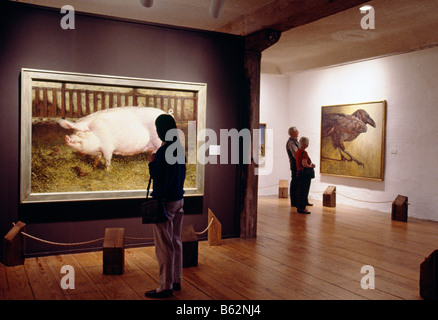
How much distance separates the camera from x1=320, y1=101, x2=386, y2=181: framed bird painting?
904 cm

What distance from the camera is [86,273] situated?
4508 mm

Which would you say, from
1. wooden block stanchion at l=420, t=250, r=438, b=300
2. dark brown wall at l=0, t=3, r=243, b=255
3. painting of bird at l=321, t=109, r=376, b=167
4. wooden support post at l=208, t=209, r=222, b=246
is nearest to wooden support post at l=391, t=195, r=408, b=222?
painting of bird at l=321, t=109, r=376, b=167

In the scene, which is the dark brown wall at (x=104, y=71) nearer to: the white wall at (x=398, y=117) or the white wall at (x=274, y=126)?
the white wall at (x=398, y=117)

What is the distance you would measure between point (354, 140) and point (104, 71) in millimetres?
6397

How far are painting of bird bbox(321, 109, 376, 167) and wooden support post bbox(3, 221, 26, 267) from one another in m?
7.39

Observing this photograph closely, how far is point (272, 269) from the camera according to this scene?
15.6 feet

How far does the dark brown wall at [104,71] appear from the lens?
4.92 meters

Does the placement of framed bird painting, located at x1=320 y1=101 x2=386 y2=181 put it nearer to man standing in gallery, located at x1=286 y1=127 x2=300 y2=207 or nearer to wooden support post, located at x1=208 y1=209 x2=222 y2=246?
man standing in gallery, located at x1=286 y1=127 x2=300 y2=207

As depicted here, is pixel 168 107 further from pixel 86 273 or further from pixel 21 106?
pixel 86 273

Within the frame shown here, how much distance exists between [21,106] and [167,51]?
208cm

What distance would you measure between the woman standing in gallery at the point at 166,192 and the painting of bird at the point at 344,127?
6673mm

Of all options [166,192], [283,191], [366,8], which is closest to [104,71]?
[166,192]

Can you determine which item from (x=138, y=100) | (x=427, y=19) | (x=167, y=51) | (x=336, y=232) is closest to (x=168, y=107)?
(x=138, y=100)

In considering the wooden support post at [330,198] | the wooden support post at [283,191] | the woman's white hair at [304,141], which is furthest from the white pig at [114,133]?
the wooden support post at [283,191]
